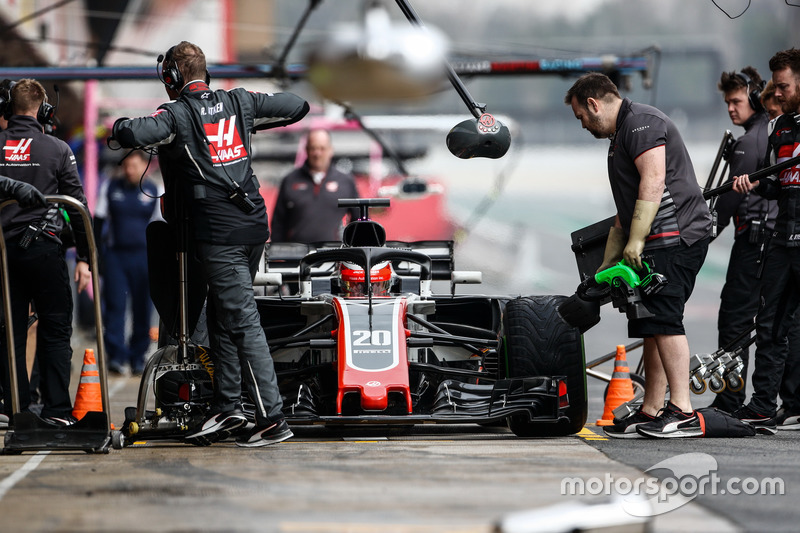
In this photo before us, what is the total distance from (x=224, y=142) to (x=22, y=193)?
1.03 meters

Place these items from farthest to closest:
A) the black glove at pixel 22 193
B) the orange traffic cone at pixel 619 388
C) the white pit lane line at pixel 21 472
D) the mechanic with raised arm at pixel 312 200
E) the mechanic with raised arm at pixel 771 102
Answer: the mechanic with raised arm at pixel 312 200, the orange traffic cone at pixel 619 388, the mechanic with raised arm at pixel 771 102, the black glove at pixel 22 193, the white pit lane line at pixel 21 472

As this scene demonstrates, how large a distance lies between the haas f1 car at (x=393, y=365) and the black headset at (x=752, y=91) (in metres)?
2.13

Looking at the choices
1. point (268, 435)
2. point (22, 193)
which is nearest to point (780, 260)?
point (268, 435)

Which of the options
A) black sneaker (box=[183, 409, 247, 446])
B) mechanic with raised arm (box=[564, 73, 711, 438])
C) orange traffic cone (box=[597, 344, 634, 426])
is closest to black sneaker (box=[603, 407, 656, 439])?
mechanic with raised arm (box=[564, 73, 711, 438])

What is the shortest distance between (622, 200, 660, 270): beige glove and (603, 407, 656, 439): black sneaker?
0.82 m

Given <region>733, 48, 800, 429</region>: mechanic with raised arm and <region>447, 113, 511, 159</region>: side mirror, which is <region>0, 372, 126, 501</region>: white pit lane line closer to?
<region>447, 113, 511, 159</region>: side mirror

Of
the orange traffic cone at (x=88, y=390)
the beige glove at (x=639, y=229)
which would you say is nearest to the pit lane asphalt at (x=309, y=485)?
the beige glove at (x=639, y=229)

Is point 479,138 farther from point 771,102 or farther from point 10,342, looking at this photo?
point 10,342

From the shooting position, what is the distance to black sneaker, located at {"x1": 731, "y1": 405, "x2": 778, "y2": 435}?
7.20 meters

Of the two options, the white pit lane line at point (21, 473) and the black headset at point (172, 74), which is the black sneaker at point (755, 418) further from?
the white pit lane line at point (21, 473)

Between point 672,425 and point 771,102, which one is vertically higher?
point 771,102

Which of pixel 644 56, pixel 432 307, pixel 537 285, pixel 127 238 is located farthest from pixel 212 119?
pixel 537 285

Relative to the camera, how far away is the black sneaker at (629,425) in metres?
6.89

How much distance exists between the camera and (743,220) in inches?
319
